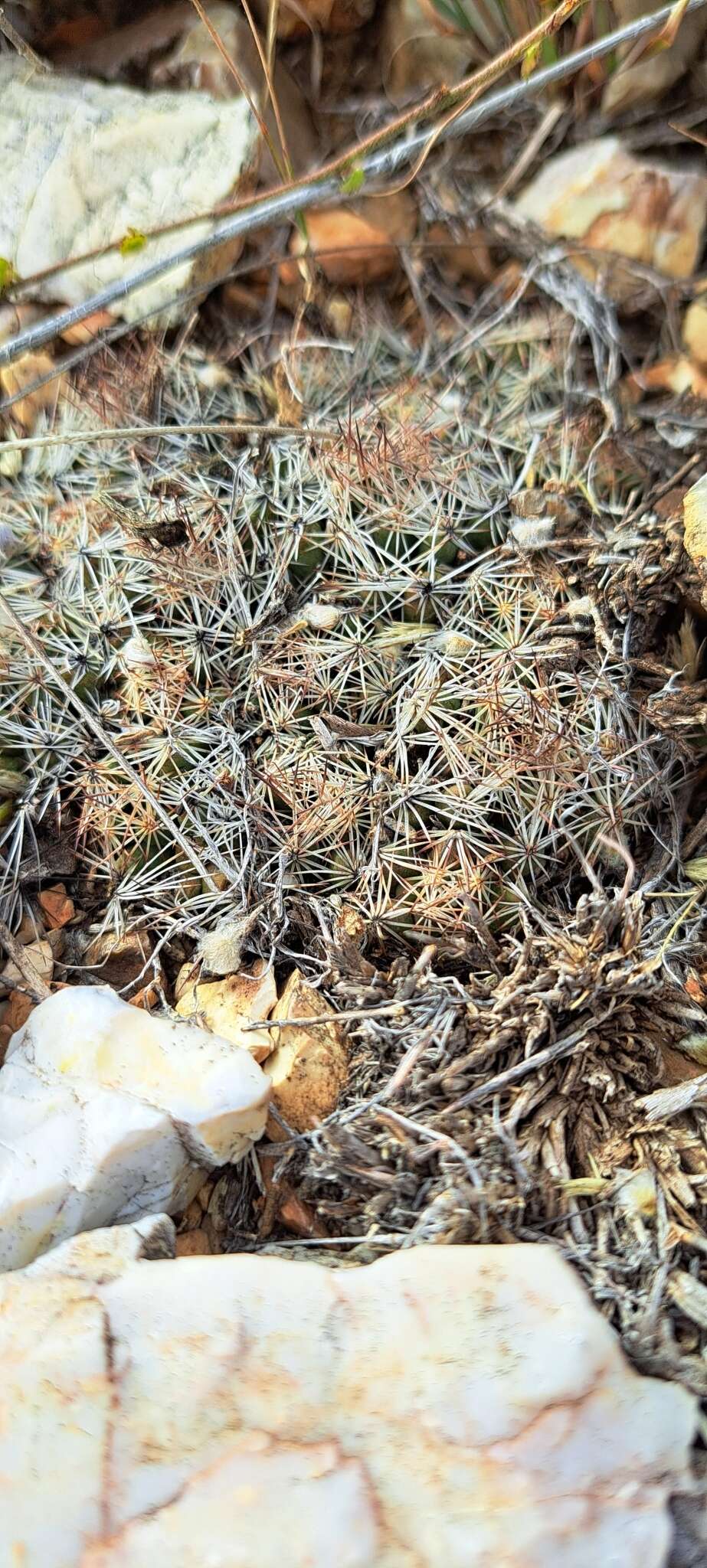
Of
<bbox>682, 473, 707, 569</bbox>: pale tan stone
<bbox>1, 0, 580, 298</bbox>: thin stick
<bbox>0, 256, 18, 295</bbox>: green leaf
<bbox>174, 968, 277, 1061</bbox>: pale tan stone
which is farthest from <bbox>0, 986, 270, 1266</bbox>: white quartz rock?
<bbox>1, 0, 580, 298</bbox>: thin stick

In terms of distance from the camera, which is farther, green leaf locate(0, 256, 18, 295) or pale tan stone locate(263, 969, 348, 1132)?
green leaf locate(0, 256, 18, 295)

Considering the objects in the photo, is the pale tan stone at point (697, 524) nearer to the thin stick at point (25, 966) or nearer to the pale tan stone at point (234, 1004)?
the pale tan stone at point (234, 1004)

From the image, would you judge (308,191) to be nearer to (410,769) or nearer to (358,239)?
(358,239)

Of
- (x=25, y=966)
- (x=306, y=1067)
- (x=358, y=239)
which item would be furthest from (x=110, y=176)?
(x=306, y=1067)

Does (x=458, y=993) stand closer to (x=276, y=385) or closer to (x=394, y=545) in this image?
(x=394, y=545)

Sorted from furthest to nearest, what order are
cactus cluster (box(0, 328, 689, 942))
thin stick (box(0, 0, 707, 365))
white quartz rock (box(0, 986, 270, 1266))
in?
thin stick (box(0, 0, 707, 365)) → cactus cluster (box(0, 328, 689, 942)) → white quartz rock (box(0, 986, 270, 1266))

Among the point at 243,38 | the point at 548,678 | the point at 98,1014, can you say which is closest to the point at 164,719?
the point at 98,1014

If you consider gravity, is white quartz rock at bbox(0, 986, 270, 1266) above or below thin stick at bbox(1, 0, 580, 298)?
below

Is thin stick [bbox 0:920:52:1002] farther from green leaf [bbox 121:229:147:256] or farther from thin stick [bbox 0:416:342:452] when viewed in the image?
green leaf [bbox 121:229:147:256]
